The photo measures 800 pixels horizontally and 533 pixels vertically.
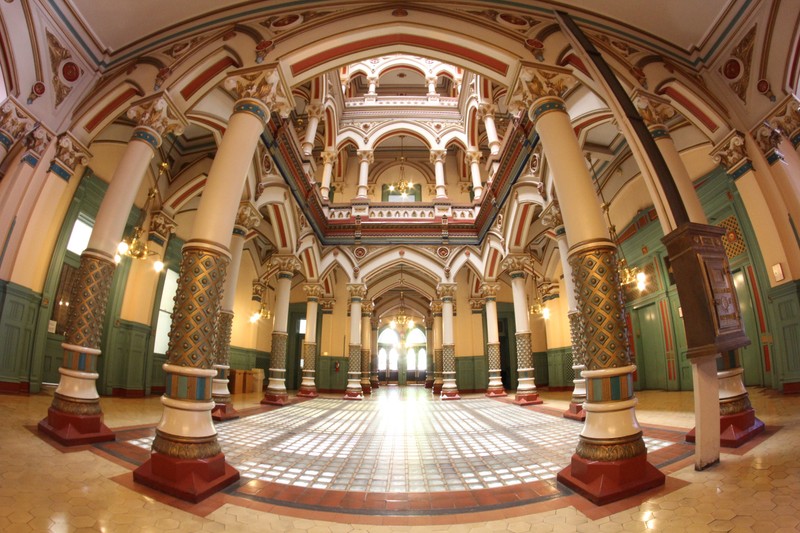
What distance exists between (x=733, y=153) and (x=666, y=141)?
72.8 inches

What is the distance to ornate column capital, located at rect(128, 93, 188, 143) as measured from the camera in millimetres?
4605

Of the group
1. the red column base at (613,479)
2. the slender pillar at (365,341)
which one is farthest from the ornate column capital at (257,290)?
the red column base at (613,479)

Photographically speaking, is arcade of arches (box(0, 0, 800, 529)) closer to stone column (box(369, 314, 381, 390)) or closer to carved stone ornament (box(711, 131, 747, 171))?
carved stone ornament (box(711, 131, 747, 171))

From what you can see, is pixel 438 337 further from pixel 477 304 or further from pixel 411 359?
pixel 411 359

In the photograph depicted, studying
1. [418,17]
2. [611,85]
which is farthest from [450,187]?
[611,85]

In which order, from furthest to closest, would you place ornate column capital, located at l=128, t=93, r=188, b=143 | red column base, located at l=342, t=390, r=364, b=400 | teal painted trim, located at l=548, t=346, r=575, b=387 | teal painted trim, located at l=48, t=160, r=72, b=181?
teal painted trim, located at l=548, t=346, r=575, b=387 → red column base, located at l=342, t=390, r=364, b=400 → teal painted trim, located at l=48, t=160, r=72, b=181 → ornate column capital, located at l=128, t=93, r=188, b=143

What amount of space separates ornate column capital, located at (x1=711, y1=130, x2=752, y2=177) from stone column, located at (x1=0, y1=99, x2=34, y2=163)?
31.7 feet

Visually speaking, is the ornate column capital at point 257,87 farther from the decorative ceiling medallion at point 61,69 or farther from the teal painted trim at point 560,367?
the teal painted trim at point 560,367

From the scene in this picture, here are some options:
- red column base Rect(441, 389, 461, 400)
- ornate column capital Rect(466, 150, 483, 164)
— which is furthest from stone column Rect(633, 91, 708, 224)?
red column base Rect(441, 389, 461, 400)

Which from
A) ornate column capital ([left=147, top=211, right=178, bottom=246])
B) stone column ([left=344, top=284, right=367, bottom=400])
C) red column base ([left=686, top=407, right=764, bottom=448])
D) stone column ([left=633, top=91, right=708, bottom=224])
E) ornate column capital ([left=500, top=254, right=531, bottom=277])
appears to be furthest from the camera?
stone column ([left=344, top=284, right=367, bottom=400])

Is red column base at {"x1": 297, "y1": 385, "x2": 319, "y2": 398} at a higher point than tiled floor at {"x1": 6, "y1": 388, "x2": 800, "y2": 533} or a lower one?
lower

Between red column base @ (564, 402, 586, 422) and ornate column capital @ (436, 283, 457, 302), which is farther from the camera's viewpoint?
ornate column capital @ (436, 283, 457, 302)

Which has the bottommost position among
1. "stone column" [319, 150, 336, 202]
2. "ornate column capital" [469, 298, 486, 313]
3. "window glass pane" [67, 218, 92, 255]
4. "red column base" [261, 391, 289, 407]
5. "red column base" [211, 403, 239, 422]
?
"red column base" [261, 391, 289, 407]

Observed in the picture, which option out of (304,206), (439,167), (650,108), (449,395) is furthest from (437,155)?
(650,108)
